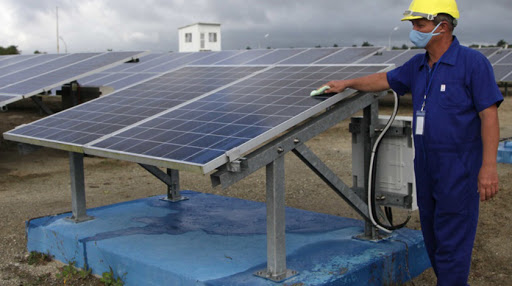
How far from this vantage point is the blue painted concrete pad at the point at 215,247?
4.38 meters

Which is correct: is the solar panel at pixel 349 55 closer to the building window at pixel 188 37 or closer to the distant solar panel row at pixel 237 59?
the distant solar panel row at pixel 237 59

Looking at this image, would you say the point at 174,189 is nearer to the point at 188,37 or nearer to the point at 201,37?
the point at 201,37

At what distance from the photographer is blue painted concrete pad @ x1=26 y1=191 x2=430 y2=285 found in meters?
4.38

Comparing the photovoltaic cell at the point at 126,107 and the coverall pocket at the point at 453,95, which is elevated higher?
the coverall pocket at the point at 453,95

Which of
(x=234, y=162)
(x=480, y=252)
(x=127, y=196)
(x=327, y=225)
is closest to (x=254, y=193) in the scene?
(x=127, y=196)

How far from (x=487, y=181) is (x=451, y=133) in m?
0.37

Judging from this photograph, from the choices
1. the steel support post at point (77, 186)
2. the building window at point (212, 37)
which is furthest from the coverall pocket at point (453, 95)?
the building window at point (212, 37)

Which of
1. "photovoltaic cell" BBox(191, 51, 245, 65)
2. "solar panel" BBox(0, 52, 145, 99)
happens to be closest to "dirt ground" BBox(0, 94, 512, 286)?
"solar panel" BBox(0, 52, 145, 99)

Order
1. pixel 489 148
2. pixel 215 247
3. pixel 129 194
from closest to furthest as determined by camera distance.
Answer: pixel 489 148 < pixel 215 247 < pixel 129 194

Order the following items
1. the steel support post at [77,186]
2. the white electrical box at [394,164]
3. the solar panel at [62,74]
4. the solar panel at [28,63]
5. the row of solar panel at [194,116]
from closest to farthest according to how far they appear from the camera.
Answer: the row of solar panel at [194,116], the white electrical box at [394,164], the steel support post at [77,186], the solar panel at [62,74], the solar panel at [28,63]

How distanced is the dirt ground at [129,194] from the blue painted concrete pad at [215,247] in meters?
0.32

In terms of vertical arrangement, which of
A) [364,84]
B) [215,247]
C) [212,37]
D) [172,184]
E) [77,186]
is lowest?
[215,247]

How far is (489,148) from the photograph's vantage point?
3.45m

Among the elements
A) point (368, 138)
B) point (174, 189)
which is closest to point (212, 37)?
point (174, 189)
